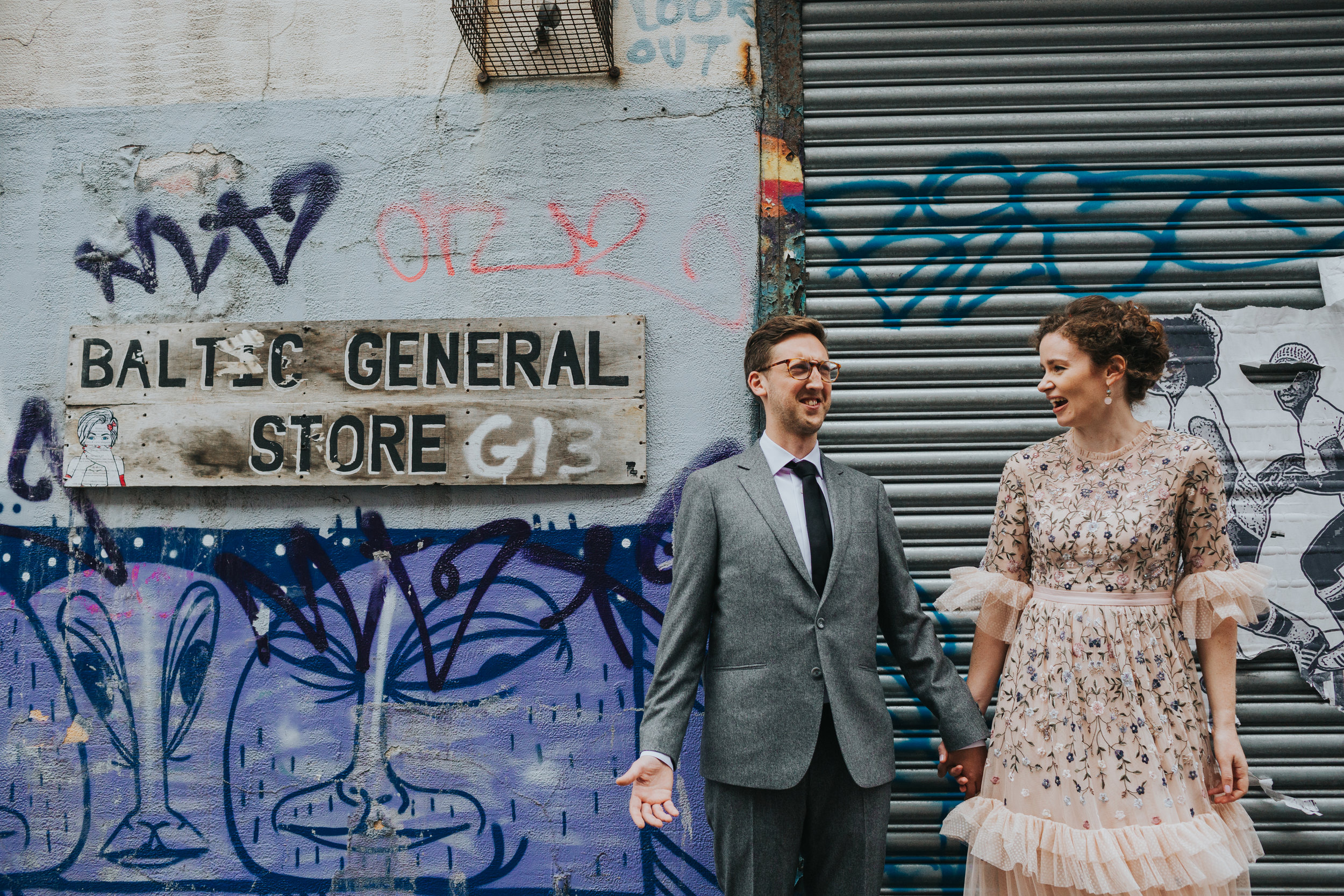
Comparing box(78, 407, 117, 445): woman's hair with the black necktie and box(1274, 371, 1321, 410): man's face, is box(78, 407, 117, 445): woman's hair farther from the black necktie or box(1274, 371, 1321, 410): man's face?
box(1274, 371, 1321, 410): man's face

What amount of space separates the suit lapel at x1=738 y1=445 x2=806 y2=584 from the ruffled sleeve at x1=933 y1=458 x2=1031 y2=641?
0.48 m

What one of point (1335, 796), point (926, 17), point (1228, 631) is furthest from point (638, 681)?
point (926, 17)

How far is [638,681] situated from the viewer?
10.8 feet

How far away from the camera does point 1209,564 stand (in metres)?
2.31

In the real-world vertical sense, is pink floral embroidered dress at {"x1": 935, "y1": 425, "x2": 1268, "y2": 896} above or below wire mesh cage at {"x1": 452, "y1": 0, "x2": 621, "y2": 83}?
below

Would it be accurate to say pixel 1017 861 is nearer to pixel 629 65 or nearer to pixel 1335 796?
pixel 1335 796

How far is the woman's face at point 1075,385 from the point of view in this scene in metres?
2.34

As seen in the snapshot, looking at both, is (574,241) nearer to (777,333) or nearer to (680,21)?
(680,21)

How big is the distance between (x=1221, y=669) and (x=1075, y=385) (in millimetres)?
889

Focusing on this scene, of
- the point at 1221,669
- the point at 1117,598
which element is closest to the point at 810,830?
the point at 1117,598

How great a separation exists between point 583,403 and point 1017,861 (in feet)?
7.08

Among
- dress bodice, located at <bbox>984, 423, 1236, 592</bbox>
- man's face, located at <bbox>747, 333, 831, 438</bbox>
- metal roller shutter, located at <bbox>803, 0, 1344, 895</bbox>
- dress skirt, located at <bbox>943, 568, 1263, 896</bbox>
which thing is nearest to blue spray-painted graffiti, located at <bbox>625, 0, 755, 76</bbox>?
metal roller shutter, located at <bbox>803, 0, 1344, 895</bbox>

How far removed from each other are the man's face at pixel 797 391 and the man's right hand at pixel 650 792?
1068 mm

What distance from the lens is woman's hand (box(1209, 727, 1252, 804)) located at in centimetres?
223
